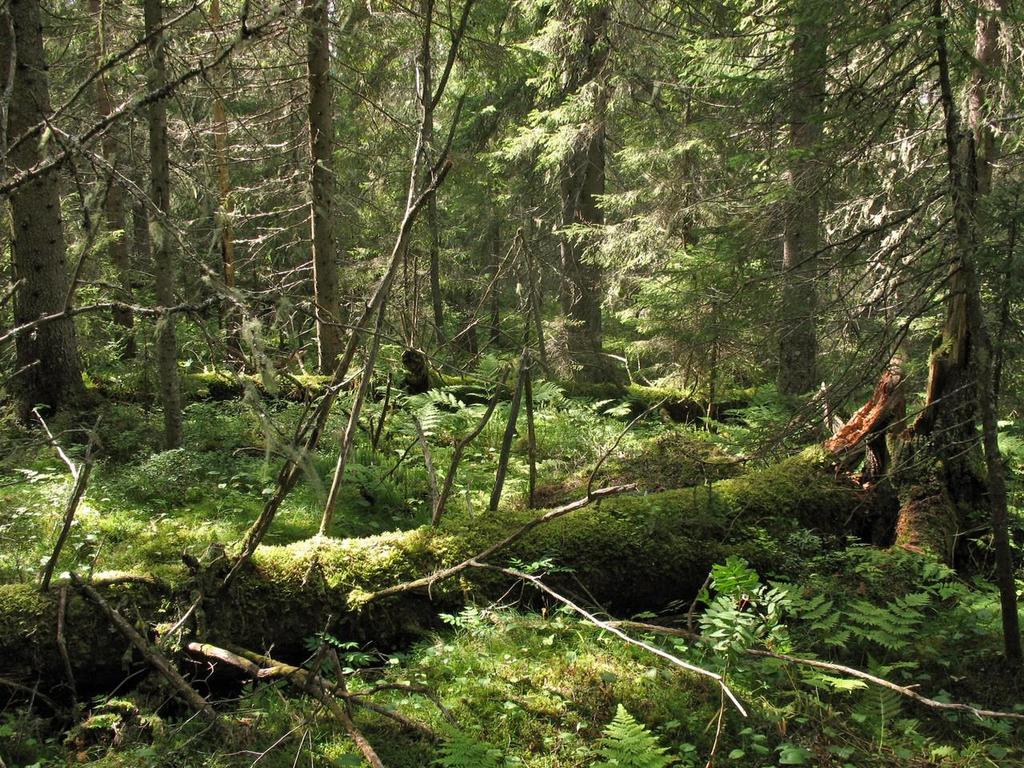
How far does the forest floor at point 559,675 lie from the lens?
9.61 ft

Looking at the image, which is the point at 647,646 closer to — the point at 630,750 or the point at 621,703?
the point at 621,703

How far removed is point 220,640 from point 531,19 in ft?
46.4

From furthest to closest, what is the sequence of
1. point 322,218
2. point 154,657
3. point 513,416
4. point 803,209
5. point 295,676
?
1. point 322,218
2. point 803,209
3. point 513,416
4. point 295,676
5. point 154,657

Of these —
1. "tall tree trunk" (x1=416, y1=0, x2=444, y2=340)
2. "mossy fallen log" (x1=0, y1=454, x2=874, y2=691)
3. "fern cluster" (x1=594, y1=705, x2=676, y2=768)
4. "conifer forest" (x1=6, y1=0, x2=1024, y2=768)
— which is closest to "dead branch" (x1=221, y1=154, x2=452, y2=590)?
"conifer forest" (x1=6, y1=0, x2=1024, y2=768)

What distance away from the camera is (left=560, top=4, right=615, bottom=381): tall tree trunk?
517 inches

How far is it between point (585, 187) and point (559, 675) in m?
12.5

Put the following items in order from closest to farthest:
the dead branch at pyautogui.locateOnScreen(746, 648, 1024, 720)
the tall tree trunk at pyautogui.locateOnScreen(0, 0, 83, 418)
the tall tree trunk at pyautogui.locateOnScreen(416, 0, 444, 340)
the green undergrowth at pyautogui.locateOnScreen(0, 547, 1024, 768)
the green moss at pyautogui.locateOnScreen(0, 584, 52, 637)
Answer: the dead branch at pyautogui.locateOnScreen(746, 648, 1024, 720)
the green undergrowth at pyautogui.locateOnScreen(0, 547, 1024, 768)
the green moss at pyautogui.locateOnScreen(0, 584, 52, 637)
the tall tree trunk at pyautogui.locateOnScreen(416, 0, 444, 340)
the tall tree trunk at pyautogui.locateOnScreen(0, 0, 83, 418)

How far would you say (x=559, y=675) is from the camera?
346 cm

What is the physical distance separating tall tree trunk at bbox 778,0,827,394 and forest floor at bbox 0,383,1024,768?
146 centimetres

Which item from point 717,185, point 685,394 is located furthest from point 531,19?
point 685,394

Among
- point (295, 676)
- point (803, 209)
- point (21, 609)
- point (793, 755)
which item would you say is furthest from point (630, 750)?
point (803, 209)

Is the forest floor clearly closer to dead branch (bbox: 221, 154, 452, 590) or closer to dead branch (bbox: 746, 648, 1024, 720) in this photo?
dead branch (bbox: 746, 648, 1024, 720)

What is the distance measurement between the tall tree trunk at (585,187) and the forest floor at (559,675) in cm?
823

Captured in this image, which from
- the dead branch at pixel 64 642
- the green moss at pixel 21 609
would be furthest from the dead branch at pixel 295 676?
the green moss at pixel 21 609
